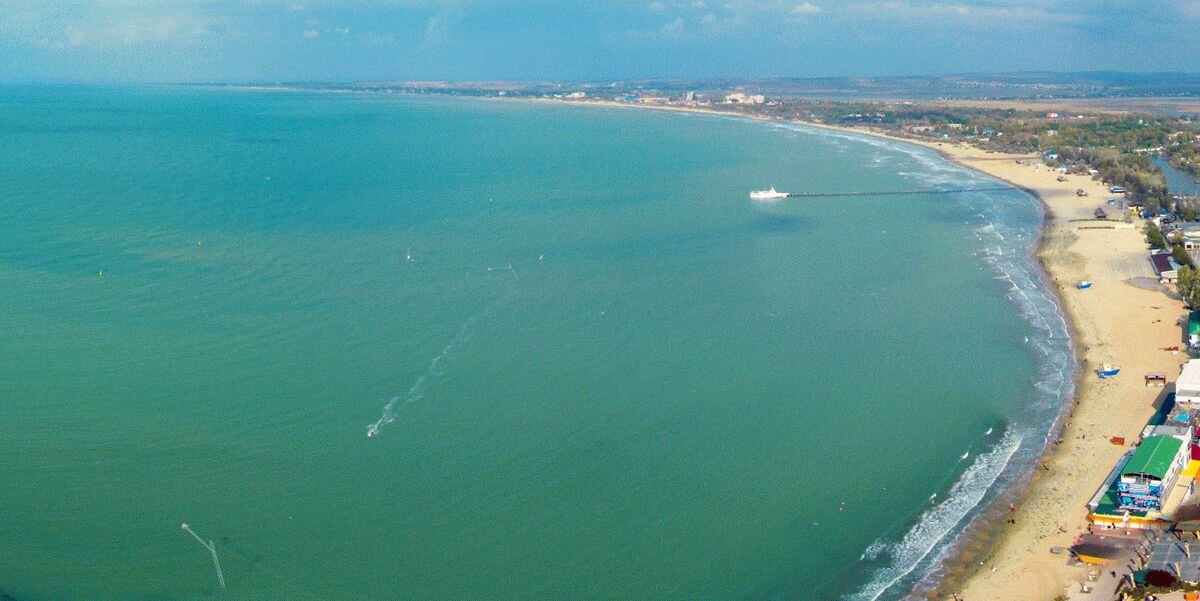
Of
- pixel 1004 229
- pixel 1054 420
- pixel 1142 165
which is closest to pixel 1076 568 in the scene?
pixel 1054 420

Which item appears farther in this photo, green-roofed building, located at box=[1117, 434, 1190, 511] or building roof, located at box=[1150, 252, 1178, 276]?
building roof, located at box=[1150, 252, 1178, 276]

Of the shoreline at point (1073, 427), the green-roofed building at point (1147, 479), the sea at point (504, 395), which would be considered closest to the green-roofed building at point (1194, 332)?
the shoreline at point (1073, 427)

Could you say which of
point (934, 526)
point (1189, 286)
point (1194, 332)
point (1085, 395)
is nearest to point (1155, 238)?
point (1189, 286)

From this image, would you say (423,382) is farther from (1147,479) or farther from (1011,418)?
(1147,479)

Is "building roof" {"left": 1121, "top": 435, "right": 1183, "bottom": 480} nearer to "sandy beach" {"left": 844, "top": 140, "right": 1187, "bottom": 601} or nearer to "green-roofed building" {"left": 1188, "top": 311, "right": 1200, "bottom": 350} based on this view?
"sandy beach" {"left": 844, "top": 140, "right": 1187, "bottom": 601}

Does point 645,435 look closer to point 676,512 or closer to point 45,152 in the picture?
point 676,512

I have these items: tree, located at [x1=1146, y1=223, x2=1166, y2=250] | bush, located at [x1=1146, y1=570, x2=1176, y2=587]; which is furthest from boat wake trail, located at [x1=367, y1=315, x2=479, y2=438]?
tree, located at [x1=1146, y1=223, x2=1166, y2=250]
